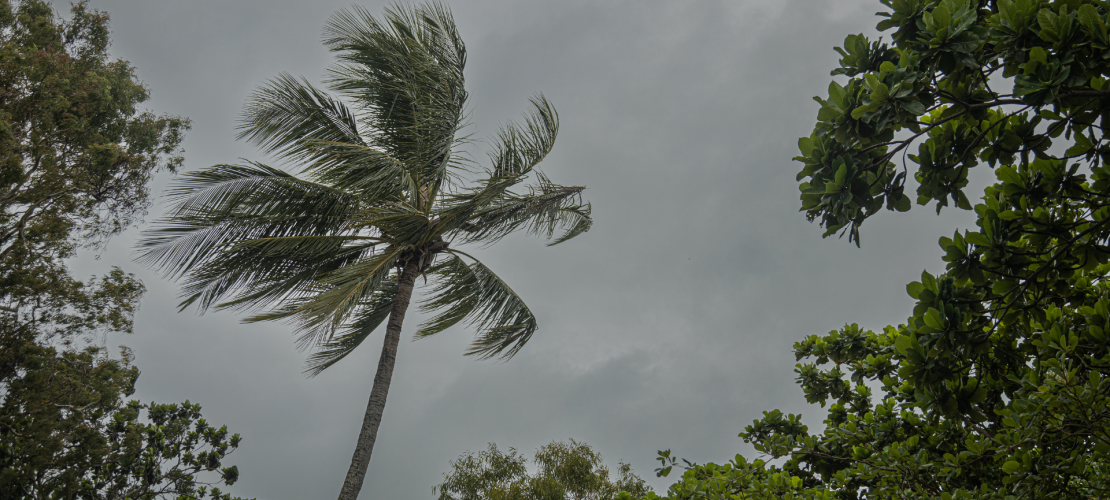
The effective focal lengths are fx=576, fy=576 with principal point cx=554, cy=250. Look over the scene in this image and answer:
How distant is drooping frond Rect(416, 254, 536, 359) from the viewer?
31.2 feet

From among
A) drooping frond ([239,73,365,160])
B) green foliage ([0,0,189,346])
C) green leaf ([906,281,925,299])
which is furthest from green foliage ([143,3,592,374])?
green leaf ([906,281,925,299])

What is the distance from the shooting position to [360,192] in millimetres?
7332

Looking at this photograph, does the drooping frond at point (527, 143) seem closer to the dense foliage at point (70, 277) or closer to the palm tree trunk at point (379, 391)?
the palm tree trunk at point (379, 391)

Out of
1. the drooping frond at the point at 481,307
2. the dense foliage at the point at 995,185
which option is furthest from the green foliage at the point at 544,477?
the dense foliage at the point at 995,185

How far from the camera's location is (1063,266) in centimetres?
239

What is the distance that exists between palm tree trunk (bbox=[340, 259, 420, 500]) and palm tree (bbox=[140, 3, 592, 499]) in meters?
0.02

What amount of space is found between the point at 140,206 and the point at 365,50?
6.50m

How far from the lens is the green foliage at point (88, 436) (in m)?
9.38

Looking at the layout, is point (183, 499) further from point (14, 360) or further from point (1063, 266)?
point (1063, 266)

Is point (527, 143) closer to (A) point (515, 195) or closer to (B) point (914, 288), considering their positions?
(A) point (515, 195)

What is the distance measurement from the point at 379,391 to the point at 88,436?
6.49 metres

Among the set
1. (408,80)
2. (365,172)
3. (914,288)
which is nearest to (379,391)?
(365,172)

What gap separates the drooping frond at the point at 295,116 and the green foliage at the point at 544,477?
28.3 ft

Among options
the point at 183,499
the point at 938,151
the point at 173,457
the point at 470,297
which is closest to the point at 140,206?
the point at 173,457
